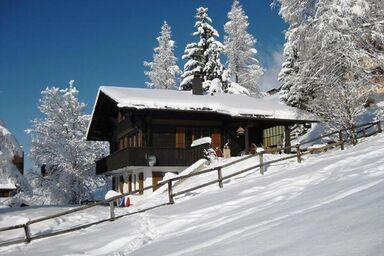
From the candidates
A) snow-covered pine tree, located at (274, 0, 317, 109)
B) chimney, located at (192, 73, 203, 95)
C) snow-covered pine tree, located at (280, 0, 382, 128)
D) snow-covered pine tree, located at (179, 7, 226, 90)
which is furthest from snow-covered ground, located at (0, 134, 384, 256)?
snow-covered pine tree, located at (179, 7, 226, 90)

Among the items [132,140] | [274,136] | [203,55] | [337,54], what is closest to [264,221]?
[337,54]

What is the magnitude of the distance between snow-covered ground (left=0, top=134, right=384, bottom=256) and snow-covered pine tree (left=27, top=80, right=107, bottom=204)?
58.7 feet

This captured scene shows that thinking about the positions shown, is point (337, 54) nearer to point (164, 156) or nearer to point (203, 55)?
point (164, 156)

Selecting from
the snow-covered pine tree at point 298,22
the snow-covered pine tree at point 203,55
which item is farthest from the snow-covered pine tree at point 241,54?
the snow-covered pine tree at point 298,22

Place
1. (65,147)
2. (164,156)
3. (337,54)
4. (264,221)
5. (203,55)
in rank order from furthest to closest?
(203,55)
(65,147)
(164,156)
(337,54)
(264,221)

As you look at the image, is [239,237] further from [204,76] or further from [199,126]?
[204,76]

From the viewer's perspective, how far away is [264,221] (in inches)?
372

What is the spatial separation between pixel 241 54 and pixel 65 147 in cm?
2102

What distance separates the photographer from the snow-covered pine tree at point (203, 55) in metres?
45.3

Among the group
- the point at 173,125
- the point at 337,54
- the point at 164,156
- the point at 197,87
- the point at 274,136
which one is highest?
the point at 337,54

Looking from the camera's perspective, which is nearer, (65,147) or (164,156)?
(164,156)

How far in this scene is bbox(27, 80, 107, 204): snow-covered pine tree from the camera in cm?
3709

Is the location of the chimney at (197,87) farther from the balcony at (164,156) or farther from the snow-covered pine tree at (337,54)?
the snow-covered pine tree at (337,54)

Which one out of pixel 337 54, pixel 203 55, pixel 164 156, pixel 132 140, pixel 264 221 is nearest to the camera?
pixel 264 221
